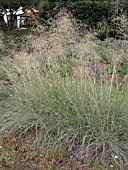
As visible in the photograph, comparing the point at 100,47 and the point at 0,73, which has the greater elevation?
the point at 100,47

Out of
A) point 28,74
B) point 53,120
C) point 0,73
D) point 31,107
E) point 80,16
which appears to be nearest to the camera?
point 53,120

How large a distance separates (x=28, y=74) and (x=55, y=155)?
132 centimetres

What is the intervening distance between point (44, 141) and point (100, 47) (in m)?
3.08

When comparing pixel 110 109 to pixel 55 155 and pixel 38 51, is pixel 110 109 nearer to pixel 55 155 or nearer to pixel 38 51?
pixel 55 155

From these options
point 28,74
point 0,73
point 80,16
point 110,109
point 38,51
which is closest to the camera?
point 110,109

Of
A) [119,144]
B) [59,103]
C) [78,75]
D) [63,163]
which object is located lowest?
[63,163]

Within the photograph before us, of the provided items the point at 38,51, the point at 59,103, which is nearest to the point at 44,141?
the point at 59,103

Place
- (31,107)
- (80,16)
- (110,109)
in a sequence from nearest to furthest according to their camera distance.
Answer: (110,109) → (31,107) → (80,16)

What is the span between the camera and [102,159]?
2855 mm

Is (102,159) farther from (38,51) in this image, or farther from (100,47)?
(100,47)

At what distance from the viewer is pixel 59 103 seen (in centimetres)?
336

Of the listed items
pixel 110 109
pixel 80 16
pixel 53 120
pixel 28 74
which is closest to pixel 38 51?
pixel 28 74

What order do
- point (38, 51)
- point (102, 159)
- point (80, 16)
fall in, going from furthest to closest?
point (80, 16) < point (38, 51) < point (102, 159)

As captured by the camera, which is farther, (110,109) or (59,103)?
(59,103)
